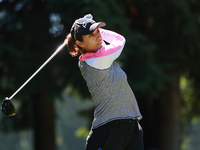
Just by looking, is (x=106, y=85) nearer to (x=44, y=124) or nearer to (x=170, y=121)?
(x=44, y=124)

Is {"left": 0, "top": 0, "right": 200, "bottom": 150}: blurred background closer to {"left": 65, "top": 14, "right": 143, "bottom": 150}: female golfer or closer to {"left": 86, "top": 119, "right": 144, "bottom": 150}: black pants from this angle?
{"left": 65, "top": 14, "right": 143, "bottom": 150}: female golfer

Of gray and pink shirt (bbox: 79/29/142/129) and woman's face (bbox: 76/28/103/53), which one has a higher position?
woman's face (bbox: 76/28/103/53)

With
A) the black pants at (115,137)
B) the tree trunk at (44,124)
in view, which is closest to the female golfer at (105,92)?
the black pants at (115,137)

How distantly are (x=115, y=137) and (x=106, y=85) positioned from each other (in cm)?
45

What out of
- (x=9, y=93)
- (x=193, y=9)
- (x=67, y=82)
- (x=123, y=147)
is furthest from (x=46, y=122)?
(x=123, y=147)

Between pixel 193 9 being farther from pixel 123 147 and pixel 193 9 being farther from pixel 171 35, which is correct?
pixel 123 147

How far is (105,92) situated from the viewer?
3402 mm

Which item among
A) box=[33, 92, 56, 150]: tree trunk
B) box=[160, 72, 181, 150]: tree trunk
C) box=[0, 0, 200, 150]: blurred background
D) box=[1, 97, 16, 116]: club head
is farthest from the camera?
box=[160, 72, 181, 150]: tree trunk

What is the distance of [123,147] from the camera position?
347 cm

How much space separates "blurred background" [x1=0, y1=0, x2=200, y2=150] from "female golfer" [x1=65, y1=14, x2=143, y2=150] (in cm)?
422

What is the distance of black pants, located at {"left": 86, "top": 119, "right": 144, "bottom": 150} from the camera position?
11.1 feet

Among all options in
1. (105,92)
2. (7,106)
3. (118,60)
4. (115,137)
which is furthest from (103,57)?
(118,60)

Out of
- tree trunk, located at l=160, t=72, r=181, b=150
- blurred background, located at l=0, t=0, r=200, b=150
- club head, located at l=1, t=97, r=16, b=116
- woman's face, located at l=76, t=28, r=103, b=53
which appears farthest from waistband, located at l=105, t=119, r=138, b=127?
tree trunk, located at l=160, t=72, r=181, b=150

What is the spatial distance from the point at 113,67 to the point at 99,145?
68 centimetres
